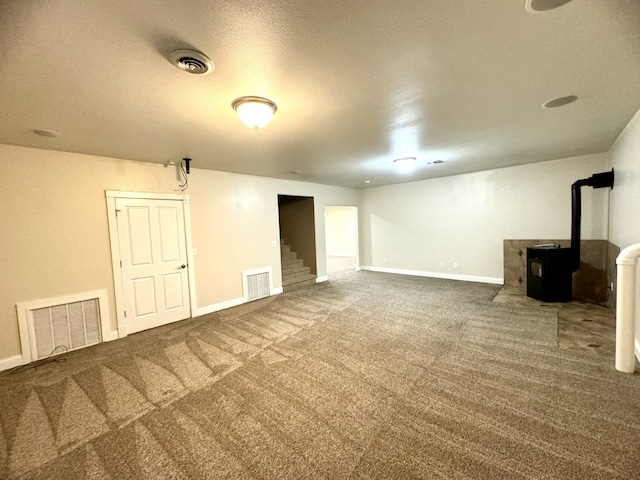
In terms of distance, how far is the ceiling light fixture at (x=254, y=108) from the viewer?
2.17m

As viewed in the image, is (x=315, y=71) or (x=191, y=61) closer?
(x=191, y=61)

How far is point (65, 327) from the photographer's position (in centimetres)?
342

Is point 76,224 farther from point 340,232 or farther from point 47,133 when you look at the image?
point 340,232

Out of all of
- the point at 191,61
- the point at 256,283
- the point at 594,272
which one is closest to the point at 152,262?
the point at 256,283

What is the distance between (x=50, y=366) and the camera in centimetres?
306

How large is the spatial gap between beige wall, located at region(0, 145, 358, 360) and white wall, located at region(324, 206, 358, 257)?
268 inches

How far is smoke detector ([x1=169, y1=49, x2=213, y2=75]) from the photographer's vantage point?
1.57 m

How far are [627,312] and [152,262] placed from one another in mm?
5970

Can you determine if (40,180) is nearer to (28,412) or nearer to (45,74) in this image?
(45,74)

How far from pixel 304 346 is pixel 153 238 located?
301 cm

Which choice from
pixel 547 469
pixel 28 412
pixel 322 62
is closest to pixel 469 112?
pixel 322 62

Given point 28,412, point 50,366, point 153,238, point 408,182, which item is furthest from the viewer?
point 408,182

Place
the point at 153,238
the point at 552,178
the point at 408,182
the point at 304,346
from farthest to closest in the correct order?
the point at 408,182, the point at 552,178, the point at 153,238, the point at 304,346

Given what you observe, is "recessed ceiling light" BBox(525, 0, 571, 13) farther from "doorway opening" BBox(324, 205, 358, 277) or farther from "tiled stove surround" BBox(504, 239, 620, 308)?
"doorway opening" BBox(324, 205, 358, 277)
